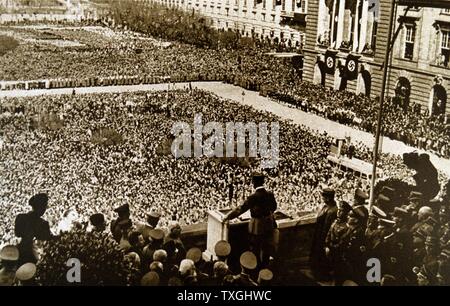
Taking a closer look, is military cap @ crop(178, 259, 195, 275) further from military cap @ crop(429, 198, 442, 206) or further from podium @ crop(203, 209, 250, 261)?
military cap @ crop(429, 198, 442, 206)

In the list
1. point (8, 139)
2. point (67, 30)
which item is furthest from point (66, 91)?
point (8, 139)

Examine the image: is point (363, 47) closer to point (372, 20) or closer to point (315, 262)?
point (372, 20)

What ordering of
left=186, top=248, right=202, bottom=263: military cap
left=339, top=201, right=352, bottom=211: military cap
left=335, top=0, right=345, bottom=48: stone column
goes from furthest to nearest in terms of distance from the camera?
left=335, top=0, right=345, bottom=48: stone column < left=339, top=201, right=352, bottom=211: military cap < left=186, top=248, right=202, bottom=263: military cap

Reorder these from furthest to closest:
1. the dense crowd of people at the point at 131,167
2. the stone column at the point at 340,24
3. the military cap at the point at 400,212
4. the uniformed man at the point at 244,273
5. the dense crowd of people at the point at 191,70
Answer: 1. the stone column at the point at 340,24
2. the dense crowd of people at the point at 191,70
3. the dense crowd of people at the point at 131,167
4. the military cap at the point at 400,212
5. the uniformed man at the point at 244,273

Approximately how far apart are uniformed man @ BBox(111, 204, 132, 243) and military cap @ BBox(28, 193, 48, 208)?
1.75m

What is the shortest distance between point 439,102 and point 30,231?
11157mm

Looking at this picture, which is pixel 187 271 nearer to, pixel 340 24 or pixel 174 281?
pixel 174 281

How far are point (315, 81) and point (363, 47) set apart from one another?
70.2 inches

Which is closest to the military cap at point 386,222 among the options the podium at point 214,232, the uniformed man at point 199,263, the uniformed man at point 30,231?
the podium at point 214,232

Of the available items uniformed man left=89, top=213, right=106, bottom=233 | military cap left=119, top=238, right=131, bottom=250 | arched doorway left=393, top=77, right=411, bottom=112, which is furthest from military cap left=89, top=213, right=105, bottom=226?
arched doorway left=393, top=77, right=411, bottom=112

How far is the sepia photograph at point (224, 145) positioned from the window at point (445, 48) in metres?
0.08

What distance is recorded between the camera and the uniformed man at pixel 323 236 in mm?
12156

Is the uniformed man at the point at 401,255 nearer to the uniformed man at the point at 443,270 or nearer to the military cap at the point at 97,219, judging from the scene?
the uniformed man at the point at 443,270

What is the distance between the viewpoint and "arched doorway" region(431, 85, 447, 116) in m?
15.8
